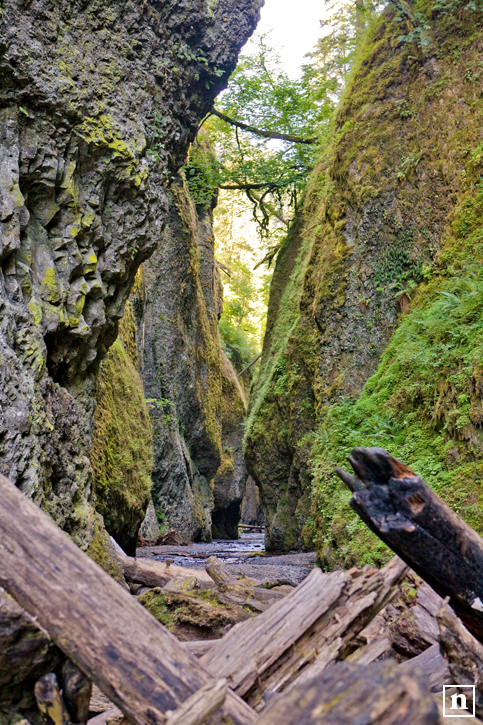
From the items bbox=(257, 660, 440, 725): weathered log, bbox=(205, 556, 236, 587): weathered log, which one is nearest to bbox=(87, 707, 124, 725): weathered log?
bbox=(257, 660, 440, 725): weathered log

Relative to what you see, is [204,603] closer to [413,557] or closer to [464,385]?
[413,557]

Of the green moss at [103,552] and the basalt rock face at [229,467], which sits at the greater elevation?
the green moss at [103,552]

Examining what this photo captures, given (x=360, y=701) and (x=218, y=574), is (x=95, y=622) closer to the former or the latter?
(x=360, y=701)

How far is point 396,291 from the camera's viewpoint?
939cm

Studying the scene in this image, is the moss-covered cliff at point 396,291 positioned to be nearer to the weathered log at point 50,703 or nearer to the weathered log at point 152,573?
the weathered log at point 152,573

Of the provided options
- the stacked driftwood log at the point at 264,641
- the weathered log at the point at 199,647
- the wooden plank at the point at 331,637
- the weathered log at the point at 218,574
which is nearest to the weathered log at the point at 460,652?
the stacked driftwood log at the point at 264,641

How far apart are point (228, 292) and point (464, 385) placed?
1227 inches

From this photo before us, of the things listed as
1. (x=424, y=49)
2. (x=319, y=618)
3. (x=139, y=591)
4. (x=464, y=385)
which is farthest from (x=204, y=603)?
(x=424, y=49)

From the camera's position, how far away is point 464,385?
559 cm

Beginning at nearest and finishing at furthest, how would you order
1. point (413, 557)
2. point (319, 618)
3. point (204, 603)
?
1. point (319, 618)
2. point (413, 557)
3. point (204, 603)

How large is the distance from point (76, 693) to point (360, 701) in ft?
3.92

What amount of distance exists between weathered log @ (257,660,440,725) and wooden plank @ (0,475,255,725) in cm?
47

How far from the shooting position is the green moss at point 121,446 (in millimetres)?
8875

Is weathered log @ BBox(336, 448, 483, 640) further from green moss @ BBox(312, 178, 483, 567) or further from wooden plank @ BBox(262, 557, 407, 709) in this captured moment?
green moss @ BBox(312, 178, 483, 567)
